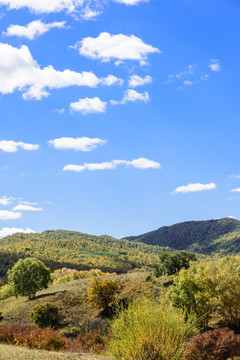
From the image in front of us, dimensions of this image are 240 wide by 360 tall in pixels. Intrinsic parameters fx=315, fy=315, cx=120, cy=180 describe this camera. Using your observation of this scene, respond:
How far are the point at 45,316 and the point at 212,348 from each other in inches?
994

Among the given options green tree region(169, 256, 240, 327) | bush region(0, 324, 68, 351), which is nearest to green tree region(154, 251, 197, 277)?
green tree region(169, 256, 240, 327)

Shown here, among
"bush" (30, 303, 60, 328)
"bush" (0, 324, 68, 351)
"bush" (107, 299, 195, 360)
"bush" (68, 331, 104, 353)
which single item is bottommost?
"bush" (30, 303, 60, 328)

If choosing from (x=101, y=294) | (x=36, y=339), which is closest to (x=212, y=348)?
(x=36, y=339)

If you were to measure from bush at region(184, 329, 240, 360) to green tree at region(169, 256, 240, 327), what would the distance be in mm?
7590

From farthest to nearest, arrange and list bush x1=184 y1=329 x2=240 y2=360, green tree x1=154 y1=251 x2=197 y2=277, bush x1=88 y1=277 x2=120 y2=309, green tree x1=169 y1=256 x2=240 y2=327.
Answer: green tree x1=154 y1=251 x2=197 y2=277 < bush x1=88 y1=277 x2=120 y2=309 < green tree x1=169 y1=256 x2=240 y2=327 < bush x1=184 y1=329 x2=240 y2=360

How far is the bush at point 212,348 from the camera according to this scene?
53.3 feet

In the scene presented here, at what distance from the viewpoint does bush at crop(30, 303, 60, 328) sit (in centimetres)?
3634

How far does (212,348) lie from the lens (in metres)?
16.6

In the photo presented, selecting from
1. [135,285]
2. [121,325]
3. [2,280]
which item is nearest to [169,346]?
[121,325]

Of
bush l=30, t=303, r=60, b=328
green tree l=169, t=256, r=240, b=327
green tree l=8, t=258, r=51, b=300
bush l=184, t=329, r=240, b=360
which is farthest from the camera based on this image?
green tree l=8, t=258, r=51, b=300

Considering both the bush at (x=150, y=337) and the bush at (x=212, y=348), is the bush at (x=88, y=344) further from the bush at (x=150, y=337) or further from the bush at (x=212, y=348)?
the bush at (x=150, y=337)

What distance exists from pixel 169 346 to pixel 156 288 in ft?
107

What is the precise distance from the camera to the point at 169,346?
13.1 metres

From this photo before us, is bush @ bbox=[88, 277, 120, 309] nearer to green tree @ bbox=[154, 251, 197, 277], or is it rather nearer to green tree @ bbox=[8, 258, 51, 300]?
green tree @ bbox=[154, 251, 197, 277]
